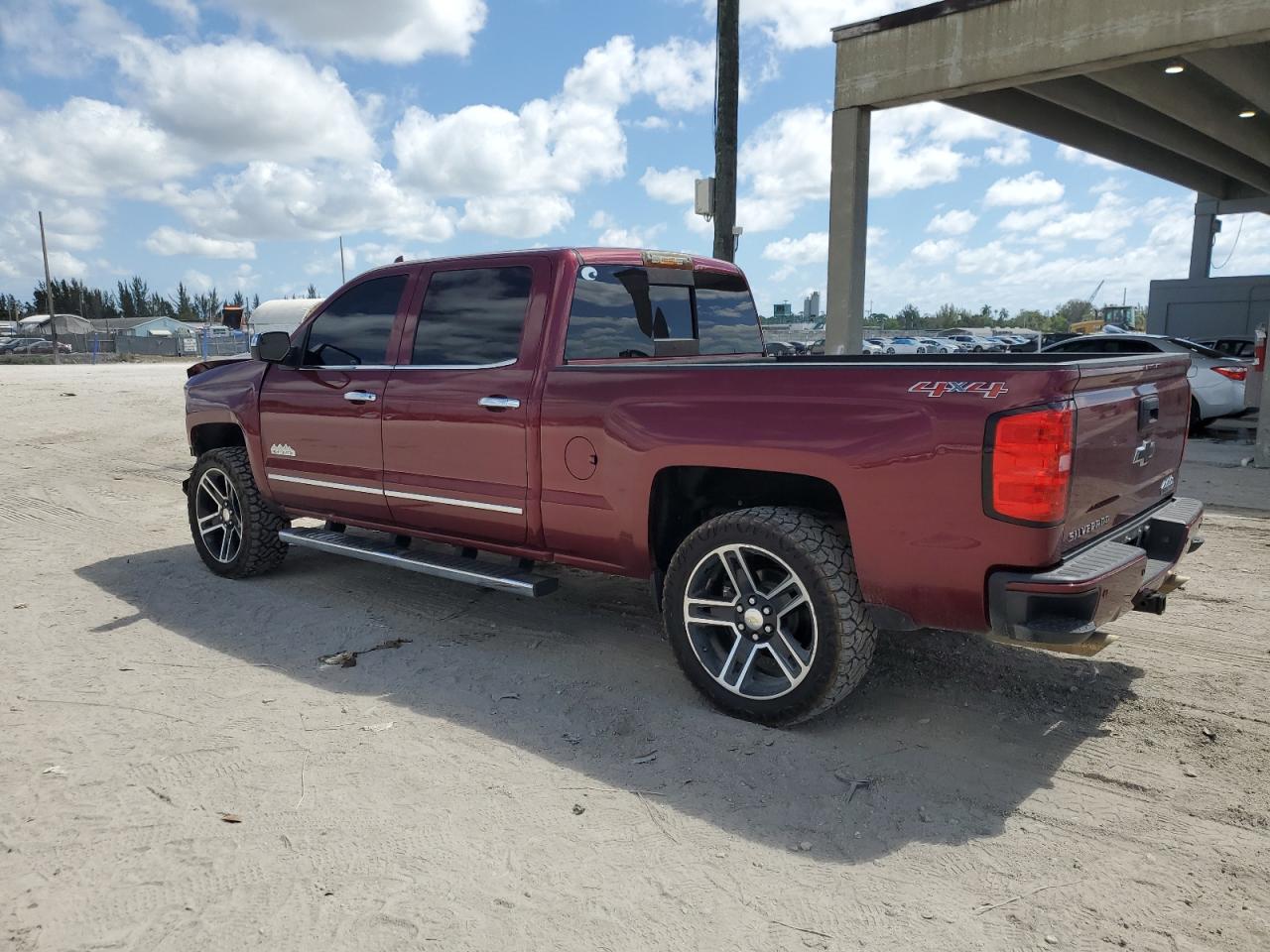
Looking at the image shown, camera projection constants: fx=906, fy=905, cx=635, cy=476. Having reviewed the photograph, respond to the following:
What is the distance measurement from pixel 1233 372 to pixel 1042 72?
555 centimetres

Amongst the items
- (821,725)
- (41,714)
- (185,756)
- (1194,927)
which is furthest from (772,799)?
(41,714)

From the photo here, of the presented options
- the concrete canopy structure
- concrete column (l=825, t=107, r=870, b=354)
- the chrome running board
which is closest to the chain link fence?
concrete column (l=825, t=107, r=870, b=354)

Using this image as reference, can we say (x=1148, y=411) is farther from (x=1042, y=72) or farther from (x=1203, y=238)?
(x=1203, y=238)

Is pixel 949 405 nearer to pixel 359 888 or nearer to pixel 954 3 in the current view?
pixel 359 888

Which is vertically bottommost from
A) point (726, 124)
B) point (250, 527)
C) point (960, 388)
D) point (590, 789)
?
point (590, 789)

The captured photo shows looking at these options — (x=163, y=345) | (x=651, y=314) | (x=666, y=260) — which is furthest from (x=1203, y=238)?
(x=163, y=345)

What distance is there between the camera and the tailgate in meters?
3.07

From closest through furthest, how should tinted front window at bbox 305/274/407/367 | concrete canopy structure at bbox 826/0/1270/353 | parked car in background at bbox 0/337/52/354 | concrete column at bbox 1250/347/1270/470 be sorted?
tinted front window at bbox 305/274/407/367
concrete canopy structure at bbox 826/0/1270/353
concrete column at bbox 1250/347/1270/470
parked car in background at bbox 0/337/52/354

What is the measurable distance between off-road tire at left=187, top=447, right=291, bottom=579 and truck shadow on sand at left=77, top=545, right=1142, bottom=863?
169 mm

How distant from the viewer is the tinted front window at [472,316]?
14.7 ft

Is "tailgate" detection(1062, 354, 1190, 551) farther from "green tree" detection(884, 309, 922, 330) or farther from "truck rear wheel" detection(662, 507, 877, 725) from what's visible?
"green tree" detection(884, 309, 922, 330)

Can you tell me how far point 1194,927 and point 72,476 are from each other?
35.2 feet

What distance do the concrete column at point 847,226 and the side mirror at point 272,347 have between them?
7386 millimetres

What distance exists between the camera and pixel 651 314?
477 cm
